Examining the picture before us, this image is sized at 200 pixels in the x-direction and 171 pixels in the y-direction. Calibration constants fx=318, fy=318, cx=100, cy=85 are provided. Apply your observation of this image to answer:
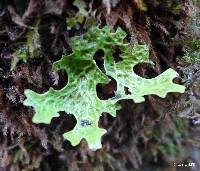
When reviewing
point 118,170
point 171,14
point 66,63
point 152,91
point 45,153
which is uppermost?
point 171,14

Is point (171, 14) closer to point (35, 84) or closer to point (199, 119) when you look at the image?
point (199, 119)

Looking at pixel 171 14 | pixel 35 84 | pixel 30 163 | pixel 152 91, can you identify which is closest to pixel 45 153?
pixel 30 163

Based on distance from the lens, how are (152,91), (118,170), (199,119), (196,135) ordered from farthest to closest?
(196,135)
(118,170)
(199,119)
(152,91)

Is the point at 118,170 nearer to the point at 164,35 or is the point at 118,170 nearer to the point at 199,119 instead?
the point at 199,119

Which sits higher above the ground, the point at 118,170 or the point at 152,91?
the point at 152,91

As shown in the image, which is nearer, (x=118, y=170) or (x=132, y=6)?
(x=132, y=6)

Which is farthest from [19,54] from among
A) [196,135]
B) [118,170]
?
[196,135]

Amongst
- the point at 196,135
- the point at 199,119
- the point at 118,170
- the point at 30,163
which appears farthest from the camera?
the point at 196,135
